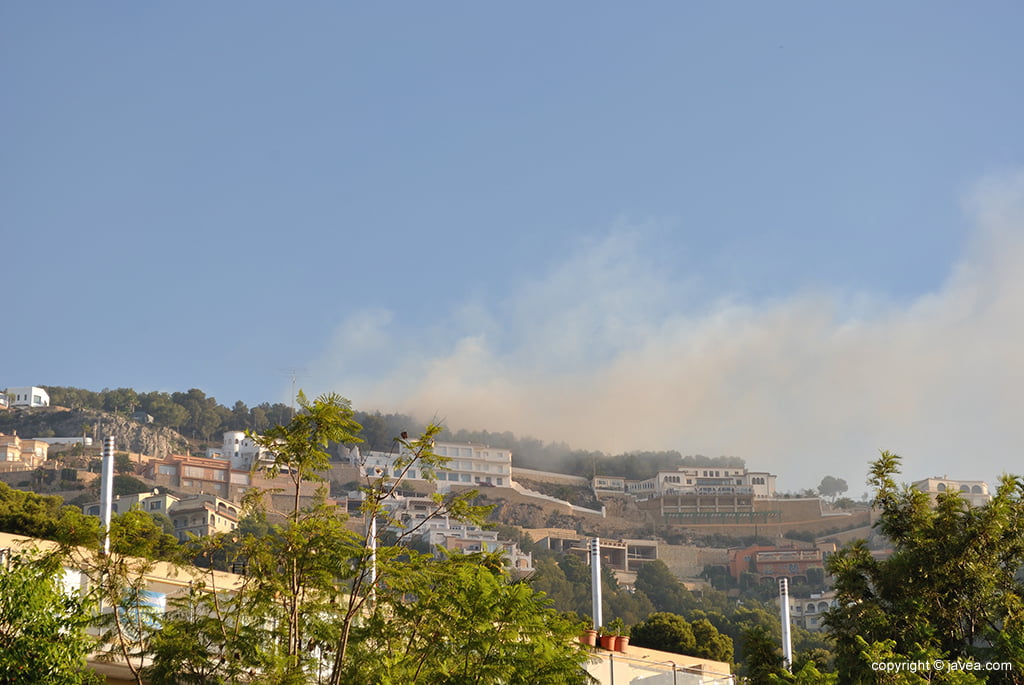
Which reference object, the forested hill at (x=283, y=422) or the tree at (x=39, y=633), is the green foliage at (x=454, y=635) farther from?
the forested hill at (x=283, y=422)

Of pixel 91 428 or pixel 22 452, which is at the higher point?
pixel 91 428

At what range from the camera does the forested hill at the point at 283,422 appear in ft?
546

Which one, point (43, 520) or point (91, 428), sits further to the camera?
point (91, 428)

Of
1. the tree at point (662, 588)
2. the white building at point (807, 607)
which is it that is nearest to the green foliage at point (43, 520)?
the tree at point (662, 588)

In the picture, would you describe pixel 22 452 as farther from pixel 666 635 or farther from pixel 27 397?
pixel 666 635

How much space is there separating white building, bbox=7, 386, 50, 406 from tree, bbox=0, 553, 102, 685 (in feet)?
544

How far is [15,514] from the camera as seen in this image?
41.2 meters

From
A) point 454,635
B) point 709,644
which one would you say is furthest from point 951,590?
point 709,644

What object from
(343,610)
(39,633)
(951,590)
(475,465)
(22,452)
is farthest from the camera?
(475,465)

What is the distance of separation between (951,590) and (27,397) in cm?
16677

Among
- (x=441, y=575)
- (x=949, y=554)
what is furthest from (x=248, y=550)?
(x=949, y=554)

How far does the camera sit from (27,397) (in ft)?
539

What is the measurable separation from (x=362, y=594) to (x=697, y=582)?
441ft

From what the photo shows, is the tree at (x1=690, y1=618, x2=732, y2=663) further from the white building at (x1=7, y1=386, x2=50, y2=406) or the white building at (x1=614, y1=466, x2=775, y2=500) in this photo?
the white building at (x1=7, y1=386, x2=50, y2=406)
